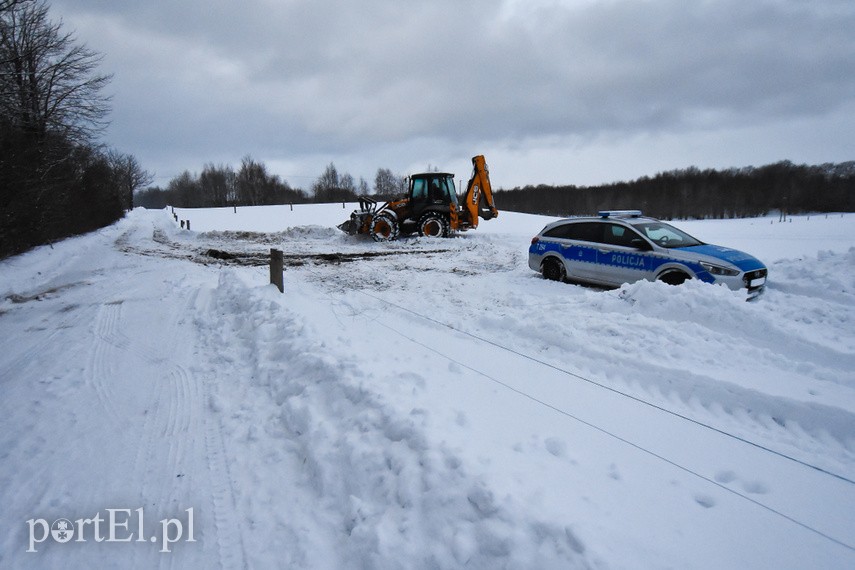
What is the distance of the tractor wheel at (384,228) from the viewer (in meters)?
18.8

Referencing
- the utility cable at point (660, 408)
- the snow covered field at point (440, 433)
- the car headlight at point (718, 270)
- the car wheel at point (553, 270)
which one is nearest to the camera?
the snow covered field at point (440, 433)

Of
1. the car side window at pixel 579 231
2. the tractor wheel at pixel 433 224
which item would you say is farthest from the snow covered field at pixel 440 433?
the tractor wheel at pixel 433 224

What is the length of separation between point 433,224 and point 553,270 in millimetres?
9338

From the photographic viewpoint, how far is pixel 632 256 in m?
8.60

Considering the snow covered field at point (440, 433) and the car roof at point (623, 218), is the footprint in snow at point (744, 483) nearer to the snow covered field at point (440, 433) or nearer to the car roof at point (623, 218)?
the snow covered field at point (440, 433)

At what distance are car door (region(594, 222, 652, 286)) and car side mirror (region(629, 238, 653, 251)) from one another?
0.02 meters

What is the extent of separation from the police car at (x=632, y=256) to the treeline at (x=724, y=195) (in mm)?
77762

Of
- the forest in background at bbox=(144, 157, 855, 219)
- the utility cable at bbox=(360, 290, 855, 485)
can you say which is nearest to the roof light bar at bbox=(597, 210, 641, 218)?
the utility cable at bbox=(360, 290, 855, 485)

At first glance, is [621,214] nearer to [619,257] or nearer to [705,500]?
[619,257]

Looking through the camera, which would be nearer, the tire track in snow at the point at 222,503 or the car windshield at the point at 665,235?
the tire track in snow at the point at 222,503

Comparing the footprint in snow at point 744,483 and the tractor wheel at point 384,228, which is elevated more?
the tractor wheel at point 384,228

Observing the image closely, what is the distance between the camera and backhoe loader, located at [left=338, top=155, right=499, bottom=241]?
1881cm

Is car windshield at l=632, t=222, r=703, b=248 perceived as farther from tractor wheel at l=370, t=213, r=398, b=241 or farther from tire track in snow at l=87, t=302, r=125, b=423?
tractor wheel at l=370, t=213, r=398, b=241

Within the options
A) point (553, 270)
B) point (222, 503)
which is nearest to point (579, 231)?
point (553, 270)
